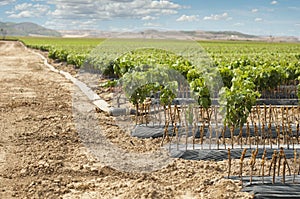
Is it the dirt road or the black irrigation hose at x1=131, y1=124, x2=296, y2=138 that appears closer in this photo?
the dirt road

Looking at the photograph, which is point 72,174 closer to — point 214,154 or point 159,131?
point 214,154

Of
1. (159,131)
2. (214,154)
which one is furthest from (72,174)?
(159,131)

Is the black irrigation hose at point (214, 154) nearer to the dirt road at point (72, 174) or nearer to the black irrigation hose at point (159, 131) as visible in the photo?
the dirt road at point (72, 174)

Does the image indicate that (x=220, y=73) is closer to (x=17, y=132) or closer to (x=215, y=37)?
(x=17, y=132)

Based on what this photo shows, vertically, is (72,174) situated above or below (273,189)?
below

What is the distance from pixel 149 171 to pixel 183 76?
6217mm

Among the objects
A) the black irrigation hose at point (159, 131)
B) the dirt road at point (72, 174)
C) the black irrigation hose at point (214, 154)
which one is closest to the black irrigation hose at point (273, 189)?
the dirt road at point (72, 174)

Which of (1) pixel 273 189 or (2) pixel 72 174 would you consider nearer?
(1) pixel 273 189

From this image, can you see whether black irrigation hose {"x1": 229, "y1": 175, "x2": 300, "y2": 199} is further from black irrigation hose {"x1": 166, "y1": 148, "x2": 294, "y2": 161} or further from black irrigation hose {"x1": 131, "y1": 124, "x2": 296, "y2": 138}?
black irrigation hose {"x1": 131, "y1": 124, "x2": 296, "y2": 138}

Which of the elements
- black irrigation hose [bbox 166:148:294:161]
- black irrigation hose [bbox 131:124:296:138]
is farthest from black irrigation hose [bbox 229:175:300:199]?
black irrigation hose [bbox 131:124:296:138]

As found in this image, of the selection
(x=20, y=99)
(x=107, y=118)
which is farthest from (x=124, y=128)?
(x=20, y=99)

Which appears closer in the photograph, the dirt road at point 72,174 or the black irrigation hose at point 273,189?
the black irrigation hose at point 273,189

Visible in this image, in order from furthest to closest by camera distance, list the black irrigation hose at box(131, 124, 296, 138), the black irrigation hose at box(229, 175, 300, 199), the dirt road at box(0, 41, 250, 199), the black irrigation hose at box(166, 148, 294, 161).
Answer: the black irrigation hose at box(131, 124, 296, 138)
the black irrigation hose at box(166, 148, 294, 161)
the dirt road at box(0, 41, 250, 199)
the black irrigation hose at box(229, 175, 300, 199)

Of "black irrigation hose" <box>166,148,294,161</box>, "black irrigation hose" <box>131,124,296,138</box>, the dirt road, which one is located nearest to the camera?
the dirt road
